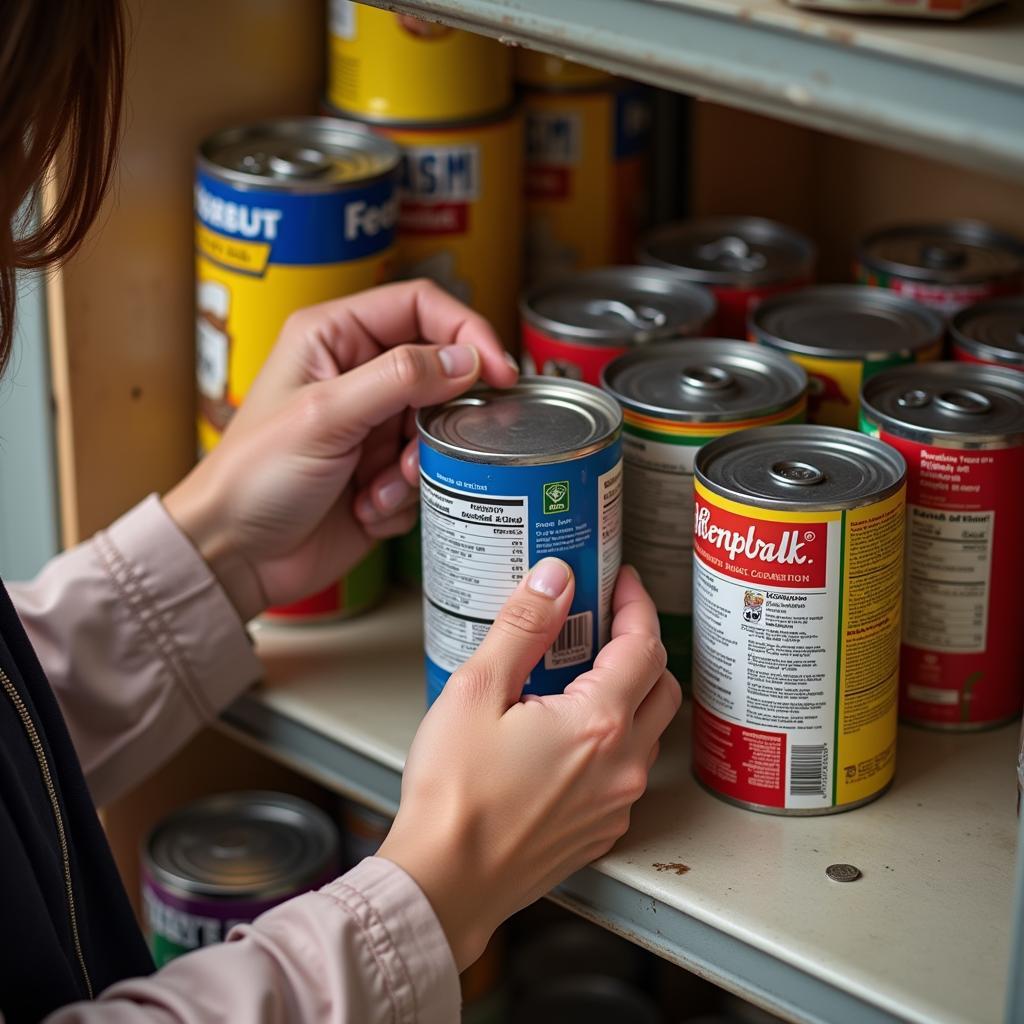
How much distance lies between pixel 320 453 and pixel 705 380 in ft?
0.84

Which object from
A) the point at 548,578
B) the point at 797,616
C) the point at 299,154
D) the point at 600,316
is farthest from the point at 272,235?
the point at 797,616

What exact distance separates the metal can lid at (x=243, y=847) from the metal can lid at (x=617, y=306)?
47 centimetres

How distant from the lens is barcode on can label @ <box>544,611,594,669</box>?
34.0 inches

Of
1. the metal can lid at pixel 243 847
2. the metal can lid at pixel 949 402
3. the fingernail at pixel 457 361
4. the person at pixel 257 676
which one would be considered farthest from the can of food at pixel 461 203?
the metal can lid at pixel 243 847

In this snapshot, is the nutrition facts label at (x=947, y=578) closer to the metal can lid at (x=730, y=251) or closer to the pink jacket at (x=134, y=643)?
the metal can lid at (x=730, y=251)

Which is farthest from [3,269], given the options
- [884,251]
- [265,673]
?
[884,251]

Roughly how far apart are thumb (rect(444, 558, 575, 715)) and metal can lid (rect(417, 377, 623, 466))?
6 cm

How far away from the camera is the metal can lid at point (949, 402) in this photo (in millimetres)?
880

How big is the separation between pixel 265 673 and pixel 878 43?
671 millimetres

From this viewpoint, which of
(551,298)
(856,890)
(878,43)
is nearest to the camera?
(878,43)

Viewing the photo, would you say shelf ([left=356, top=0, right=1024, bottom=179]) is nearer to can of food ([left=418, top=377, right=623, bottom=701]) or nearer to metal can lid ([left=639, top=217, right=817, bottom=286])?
can of food ([left=418, top=377, right=623, bottom=701])

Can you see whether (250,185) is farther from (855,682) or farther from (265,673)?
(855,682)

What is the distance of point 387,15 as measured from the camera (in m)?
1.11

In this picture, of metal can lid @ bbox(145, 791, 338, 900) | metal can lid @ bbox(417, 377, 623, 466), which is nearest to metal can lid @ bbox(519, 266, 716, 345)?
metal can lid @ bbox(417, 377, 623, 466)
